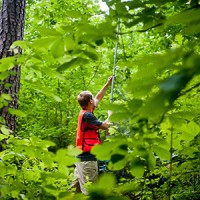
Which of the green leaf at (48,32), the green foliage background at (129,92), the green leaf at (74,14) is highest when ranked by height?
the green leaf at (74,14)

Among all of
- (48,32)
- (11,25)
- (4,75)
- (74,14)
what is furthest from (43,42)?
(11,25)

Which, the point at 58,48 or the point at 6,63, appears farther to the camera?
the point at 6,63

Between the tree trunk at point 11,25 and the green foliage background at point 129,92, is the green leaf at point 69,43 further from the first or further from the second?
the tree trunk at point 11,25

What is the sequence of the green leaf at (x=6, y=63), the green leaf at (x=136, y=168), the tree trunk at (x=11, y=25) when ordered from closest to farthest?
the green leaf at (x=136, y=168) → the green leaf at (x=6, y=63) → the tree trunk at (x=11, y=25)

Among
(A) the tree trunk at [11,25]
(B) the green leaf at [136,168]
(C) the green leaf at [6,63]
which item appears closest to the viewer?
(B) the green leaf at [136,168]

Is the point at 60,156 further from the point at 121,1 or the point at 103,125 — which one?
the point at 103,125

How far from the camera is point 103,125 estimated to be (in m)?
3.70

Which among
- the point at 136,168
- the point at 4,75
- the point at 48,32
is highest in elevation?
the point at 48,32

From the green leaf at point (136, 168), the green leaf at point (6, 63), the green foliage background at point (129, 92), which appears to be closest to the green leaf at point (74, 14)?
the green foliage background at point (129, 92)

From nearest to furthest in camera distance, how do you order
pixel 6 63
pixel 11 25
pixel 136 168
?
pixel 136 168 → pixel 6 63 → pixel 11 25

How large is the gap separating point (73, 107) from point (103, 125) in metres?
3.62

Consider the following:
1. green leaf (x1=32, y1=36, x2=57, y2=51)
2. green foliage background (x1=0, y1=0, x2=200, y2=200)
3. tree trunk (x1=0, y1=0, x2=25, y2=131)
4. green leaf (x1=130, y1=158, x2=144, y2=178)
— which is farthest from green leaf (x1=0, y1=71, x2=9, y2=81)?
tree trunk (x1=0, y1=0, x2=25, y2=131)

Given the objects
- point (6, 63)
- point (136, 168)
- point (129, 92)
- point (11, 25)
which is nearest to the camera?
point (129, 92)

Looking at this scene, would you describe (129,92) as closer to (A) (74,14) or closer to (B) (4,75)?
(A) (74,14)
